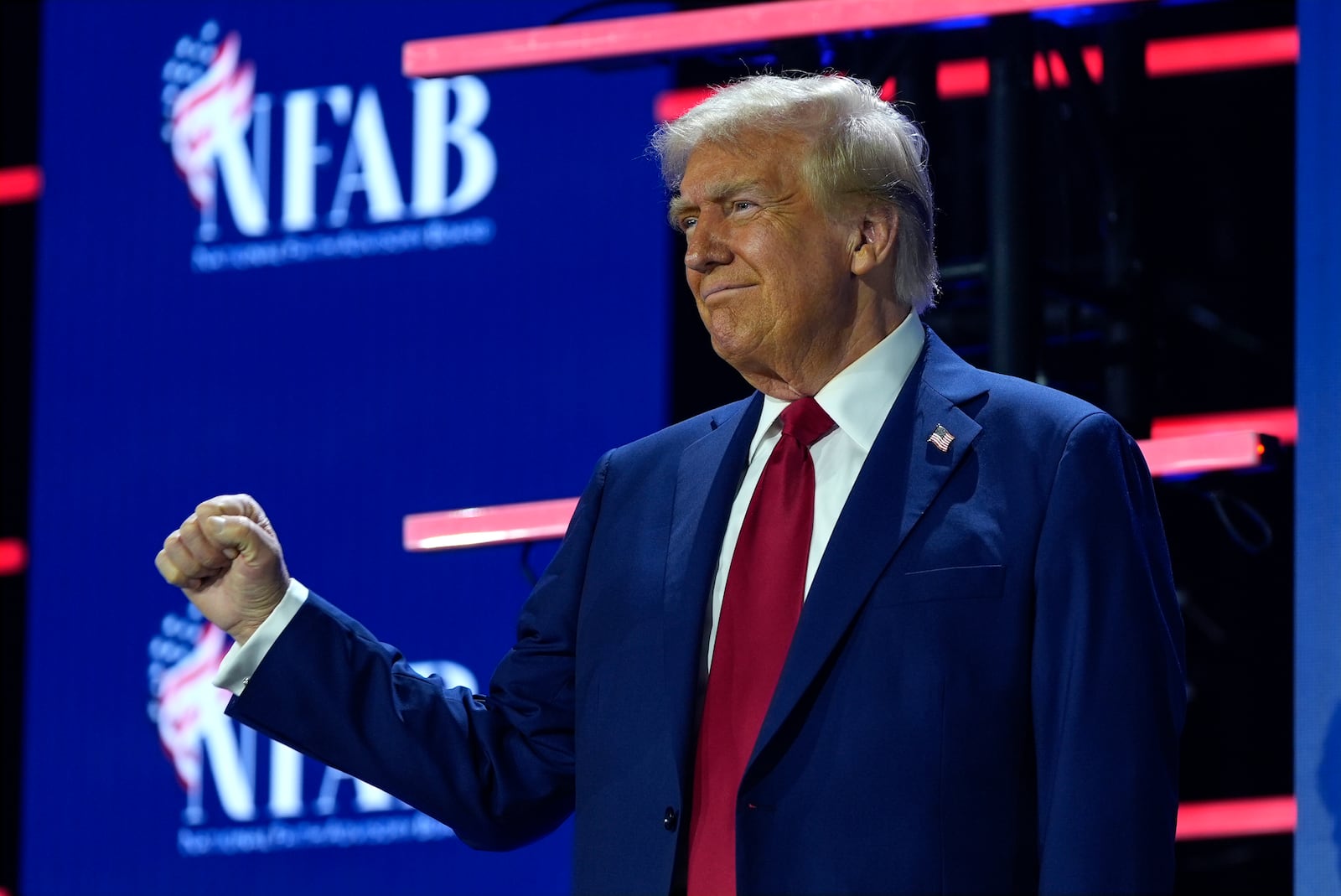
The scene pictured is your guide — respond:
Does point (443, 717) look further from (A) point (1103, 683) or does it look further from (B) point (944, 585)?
(A) point (1103, 683)

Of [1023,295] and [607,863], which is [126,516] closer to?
[1023,295]

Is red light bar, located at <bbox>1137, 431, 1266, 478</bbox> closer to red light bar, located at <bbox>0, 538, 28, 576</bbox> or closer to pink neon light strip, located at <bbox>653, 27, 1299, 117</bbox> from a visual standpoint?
pink neon light strip, located at <bbox>653, 27, 1299, 117</bbox>

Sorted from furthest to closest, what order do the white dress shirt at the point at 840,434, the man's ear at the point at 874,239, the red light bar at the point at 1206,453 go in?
the red light bar at the point at 1206,453
the man's ear at the point at 874,239
the white dress shirt at the point at 840,434

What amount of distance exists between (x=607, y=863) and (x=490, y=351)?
2.43m

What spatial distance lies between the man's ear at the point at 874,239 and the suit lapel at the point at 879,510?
130 millimetres

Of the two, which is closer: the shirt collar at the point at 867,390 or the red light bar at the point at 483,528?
the shirt collar at the point at 867,390

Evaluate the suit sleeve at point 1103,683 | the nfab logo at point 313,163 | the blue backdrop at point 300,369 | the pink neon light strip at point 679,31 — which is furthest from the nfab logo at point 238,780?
the suit sleeve at point 1103,683

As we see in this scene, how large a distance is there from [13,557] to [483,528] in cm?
191

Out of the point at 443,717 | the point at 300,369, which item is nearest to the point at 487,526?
the point at 300,369

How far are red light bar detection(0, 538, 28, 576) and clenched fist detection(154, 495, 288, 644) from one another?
9.78 ft

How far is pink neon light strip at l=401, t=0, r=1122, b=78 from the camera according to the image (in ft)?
9.75

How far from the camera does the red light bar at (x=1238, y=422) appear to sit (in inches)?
159

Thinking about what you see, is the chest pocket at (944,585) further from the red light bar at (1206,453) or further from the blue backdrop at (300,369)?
the blue backdrop at (300,369)

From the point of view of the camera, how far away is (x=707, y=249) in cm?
193
